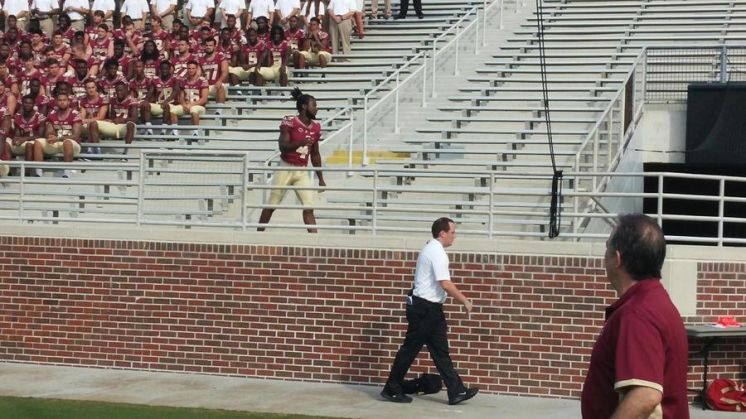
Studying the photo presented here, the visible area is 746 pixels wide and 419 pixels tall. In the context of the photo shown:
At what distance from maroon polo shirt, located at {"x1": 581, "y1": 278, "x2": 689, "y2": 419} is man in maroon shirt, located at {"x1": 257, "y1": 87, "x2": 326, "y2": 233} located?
32.1ft

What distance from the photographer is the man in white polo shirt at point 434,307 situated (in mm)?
12047

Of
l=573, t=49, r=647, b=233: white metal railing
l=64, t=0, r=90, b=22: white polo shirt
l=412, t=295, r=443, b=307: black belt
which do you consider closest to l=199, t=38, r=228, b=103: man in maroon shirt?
l=64, t=0, r=90, b=22: white polo shirt

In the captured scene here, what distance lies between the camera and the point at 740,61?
19312 millimetres

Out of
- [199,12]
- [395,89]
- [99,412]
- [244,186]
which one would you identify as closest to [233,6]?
[199,12]

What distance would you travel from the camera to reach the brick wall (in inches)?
506

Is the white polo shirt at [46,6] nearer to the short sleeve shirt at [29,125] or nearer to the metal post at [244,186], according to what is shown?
the short sleeve shirt at [29,125]

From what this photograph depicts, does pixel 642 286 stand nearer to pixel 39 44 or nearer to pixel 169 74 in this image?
pixel 169 74

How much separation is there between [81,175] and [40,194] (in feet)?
8.05

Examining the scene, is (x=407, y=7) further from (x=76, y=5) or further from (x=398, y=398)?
(x=398, y=398)

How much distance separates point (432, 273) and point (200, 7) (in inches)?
522

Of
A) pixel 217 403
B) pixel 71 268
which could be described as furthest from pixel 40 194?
pixel 217 403

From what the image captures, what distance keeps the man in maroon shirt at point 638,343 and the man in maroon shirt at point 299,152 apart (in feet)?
32.0

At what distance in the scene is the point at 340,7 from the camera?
75.5 ft

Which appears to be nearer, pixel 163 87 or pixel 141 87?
pixel 163 87
